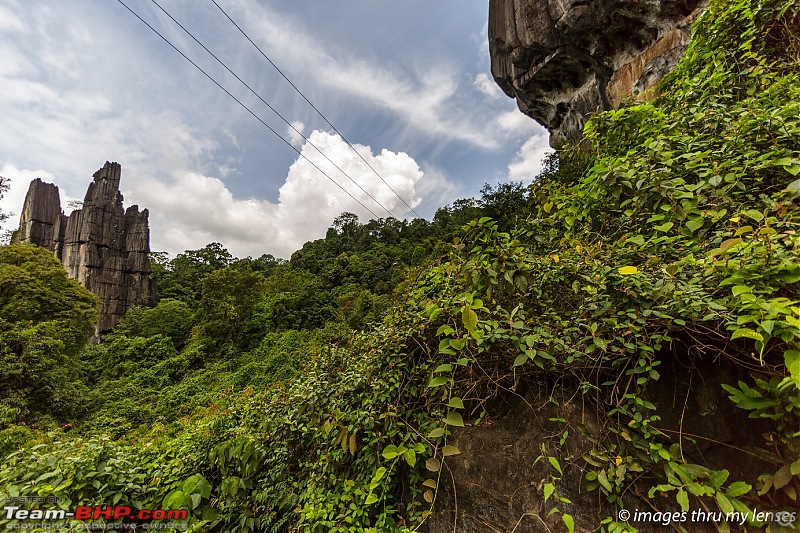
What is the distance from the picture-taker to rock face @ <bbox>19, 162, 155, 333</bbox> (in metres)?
19.5

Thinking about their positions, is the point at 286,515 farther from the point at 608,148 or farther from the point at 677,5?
the point at 677,5

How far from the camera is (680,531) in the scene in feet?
3.87

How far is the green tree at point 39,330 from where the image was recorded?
869 cm

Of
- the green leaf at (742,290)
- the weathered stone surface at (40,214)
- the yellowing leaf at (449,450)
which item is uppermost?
the weathered stone surface at (40,214)

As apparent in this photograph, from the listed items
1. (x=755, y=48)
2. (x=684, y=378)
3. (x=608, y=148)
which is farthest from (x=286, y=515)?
(x=755, y=48)

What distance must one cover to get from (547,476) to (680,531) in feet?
1.50

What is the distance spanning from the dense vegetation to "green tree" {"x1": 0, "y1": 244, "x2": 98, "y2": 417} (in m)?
10.7

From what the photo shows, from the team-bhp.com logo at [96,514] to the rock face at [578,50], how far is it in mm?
10302

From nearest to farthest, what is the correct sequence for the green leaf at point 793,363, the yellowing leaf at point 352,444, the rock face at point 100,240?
the green leaf at point 793,363 → the yellowing leaf at point 352,444 → the rock face at point 100,240

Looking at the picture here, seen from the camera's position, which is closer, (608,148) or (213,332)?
(608,148)

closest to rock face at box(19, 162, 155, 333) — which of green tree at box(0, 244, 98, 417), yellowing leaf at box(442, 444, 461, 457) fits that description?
green tree at box(0, 244, 98, 417)

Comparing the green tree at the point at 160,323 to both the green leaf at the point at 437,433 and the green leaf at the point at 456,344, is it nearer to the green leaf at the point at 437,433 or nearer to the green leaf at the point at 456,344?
the green leaf at the point at 437,433

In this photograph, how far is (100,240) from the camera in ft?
66.2

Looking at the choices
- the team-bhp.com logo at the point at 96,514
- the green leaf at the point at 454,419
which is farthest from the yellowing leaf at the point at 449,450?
the team-bhp.com logo at the point at 96,514
